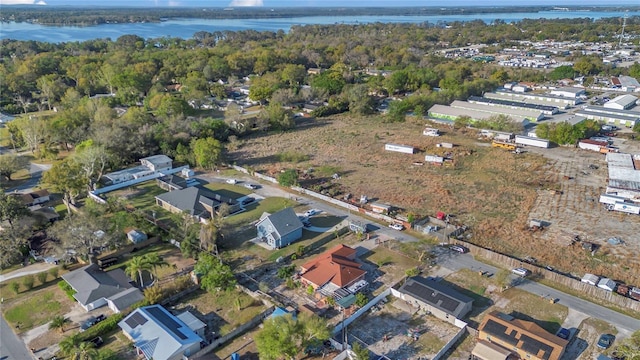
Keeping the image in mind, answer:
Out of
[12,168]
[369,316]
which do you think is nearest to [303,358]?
[369,316]

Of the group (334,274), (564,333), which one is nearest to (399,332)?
(334,274)

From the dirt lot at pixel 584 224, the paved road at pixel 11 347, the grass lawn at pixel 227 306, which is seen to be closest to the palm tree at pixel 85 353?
the paved road at pixel 11 347

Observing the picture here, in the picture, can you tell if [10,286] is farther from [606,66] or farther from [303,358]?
[606,66]

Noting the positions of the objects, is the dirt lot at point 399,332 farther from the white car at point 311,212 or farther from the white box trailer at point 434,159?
the white box trailer at point 434,159

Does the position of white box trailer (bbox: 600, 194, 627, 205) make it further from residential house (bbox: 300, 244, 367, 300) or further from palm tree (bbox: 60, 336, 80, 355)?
palm tree (bbox: 60, 336, 80, 355)

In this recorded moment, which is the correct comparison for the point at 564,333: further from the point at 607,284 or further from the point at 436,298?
the point at 436,298
